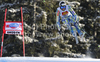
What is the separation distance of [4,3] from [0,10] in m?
0.56

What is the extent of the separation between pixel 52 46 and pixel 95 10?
5053 mm

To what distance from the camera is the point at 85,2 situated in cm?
1538

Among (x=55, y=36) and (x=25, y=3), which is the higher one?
(x=25, y=3)

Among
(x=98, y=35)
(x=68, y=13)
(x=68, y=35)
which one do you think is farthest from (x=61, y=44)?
(x=98, y=35)

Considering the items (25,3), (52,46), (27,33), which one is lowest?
(52,46)

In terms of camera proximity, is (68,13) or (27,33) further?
(27,33)

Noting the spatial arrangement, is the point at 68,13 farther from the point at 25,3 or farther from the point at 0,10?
the point at 0,10

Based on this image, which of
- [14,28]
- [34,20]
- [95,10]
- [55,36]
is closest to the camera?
[14,28]

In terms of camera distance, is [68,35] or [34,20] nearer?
[34,20]

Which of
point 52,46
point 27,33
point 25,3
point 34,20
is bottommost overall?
Result: point 52,46

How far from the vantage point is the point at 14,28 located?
9539mm

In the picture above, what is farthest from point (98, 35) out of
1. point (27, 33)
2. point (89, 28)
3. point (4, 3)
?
point (4, 3)

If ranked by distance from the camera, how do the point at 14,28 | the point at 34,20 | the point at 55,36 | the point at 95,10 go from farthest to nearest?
the point at 95,10 < the point at 55,36 < the point at 34,20 < the point at 14,28

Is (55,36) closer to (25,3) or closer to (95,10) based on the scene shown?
(25,3)
